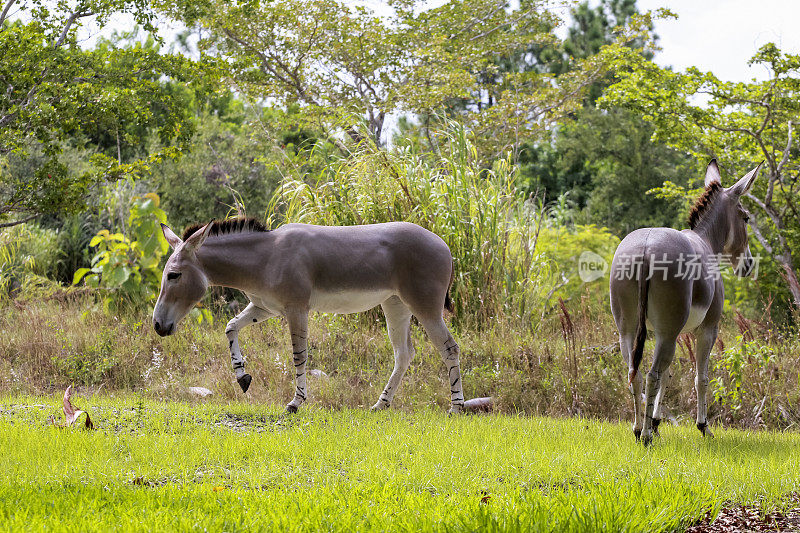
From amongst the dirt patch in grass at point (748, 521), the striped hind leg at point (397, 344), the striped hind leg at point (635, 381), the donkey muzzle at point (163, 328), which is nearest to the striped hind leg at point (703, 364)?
the striped hind leg at point (635, 381)

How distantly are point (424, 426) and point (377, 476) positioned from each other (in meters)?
1.68

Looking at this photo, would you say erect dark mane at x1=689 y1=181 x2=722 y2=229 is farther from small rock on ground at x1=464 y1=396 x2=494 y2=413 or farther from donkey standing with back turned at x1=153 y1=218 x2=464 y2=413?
small rock on ground at x1=464 y1=396 x2=494 y2=413

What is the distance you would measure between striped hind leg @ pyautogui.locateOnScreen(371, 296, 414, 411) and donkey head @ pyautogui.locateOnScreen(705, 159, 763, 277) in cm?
293

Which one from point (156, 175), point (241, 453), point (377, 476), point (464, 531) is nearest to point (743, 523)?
point (464, 531)

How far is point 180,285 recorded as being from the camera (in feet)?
21.9

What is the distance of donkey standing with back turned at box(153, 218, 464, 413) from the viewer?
6.73 metres

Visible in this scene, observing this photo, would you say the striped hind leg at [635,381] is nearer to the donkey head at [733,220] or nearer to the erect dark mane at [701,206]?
the erect dark mane at [701,206]

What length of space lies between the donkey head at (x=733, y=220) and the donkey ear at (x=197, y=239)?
436 centimetres

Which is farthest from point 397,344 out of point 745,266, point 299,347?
point 745,266

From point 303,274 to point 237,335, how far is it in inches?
32.3

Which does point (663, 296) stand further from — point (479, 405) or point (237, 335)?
point (237, 335)

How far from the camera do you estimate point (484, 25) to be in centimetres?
2177

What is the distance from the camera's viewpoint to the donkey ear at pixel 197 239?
6.67 metres

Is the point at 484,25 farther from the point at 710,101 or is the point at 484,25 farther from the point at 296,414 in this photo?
the point at 296,414
